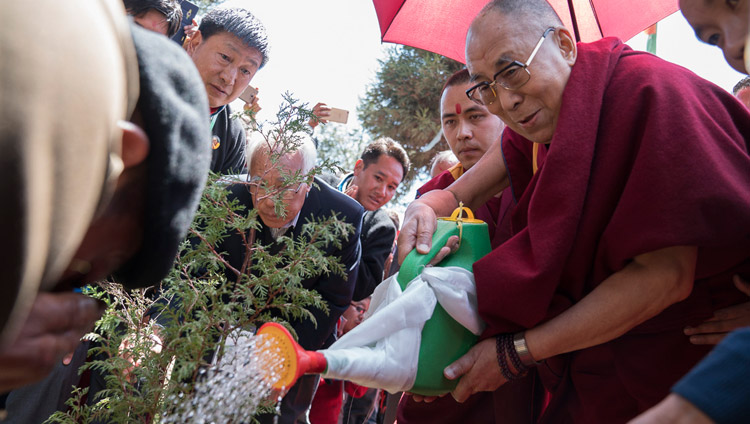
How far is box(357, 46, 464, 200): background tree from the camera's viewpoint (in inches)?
457

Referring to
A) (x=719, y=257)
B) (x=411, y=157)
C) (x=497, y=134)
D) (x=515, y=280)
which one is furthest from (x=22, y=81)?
(x=411, y=157)

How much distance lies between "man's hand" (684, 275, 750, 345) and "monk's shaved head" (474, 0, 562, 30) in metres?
1.02

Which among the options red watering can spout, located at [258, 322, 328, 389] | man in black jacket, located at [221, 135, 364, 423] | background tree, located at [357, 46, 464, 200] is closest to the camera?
red watering can spout, located at [258, 322, 328, 389]

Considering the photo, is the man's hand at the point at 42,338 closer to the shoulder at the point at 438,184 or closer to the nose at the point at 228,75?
the shoulder at the point at 438,184

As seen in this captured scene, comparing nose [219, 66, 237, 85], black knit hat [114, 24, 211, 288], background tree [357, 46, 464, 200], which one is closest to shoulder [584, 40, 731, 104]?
black knit hat [114, 24, 211, 288]

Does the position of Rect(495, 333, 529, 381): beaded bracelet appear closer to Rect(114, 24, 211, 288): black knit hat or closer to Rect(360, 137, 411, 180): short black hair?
Rect(114, 24, 211, 288): black knit hat

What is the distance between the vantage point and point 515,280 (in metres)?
1.84

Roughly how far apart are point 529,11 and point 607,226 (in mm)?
824

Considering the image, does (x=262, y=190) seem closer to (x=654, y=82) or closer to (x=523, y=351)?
(x=523, y=351)

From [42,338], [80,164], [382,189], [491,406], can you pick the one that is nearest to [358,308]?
[382,189]

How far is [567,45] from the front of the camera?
6.98 ft

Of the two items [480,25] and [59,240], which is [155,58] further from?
[480,25]

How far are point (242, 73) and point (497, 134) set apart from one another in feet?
4.93

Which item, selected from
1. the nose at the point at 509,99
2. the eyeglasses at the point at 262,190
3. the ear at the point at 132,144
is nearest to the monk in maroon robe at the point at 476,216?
the nose at the point at 509,99
